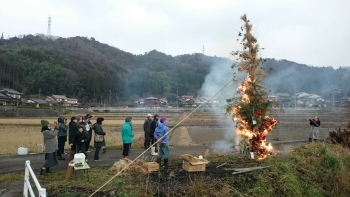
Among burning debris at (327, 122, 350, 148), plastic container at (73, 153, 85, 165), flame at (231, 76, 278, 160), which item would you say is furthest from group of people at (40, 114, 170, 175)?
burning debris at (327, 122, 350, 148)

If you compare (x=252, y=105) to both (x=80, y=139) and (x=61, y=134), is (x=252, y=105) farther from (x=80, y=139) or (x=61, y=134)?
(x=61, y=134)

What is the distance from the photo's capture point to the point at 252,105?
34.4 feet

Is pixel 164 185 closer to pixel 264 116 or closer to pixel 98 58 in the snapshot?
pixel 264 116

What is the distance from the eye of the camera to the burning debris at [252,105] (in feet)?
33.9

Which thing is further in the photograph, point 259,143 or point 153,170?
point 259,143

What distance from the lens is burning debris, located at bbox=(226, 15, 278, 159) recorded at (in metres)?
10.3

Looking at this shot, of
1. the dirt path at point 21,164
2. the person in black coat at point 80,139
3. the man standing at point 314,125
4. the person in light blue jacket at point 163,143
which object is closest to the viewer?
the dirt path at point 21,164

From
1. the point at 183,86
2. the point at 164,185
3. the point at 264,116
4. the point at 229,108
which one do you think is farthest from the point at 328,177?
the point at 183,86

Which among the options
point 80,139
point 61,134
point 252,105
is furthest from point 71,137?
point 252,105

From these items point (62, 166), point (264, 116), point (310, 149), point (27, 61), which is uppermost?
point (27, 61)

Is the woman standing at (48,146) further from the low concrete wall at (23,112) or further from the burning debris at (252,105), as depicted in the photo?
the low concrete wall at (23,112)

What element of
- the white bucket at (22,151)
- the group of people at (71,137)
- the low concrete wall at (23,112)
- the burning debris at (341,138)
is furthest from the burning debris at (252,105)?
the low concrete wall at (23,112)

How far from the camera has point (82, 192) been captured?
270 inches

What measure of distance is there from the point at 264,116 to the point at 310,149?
2.06 meters
